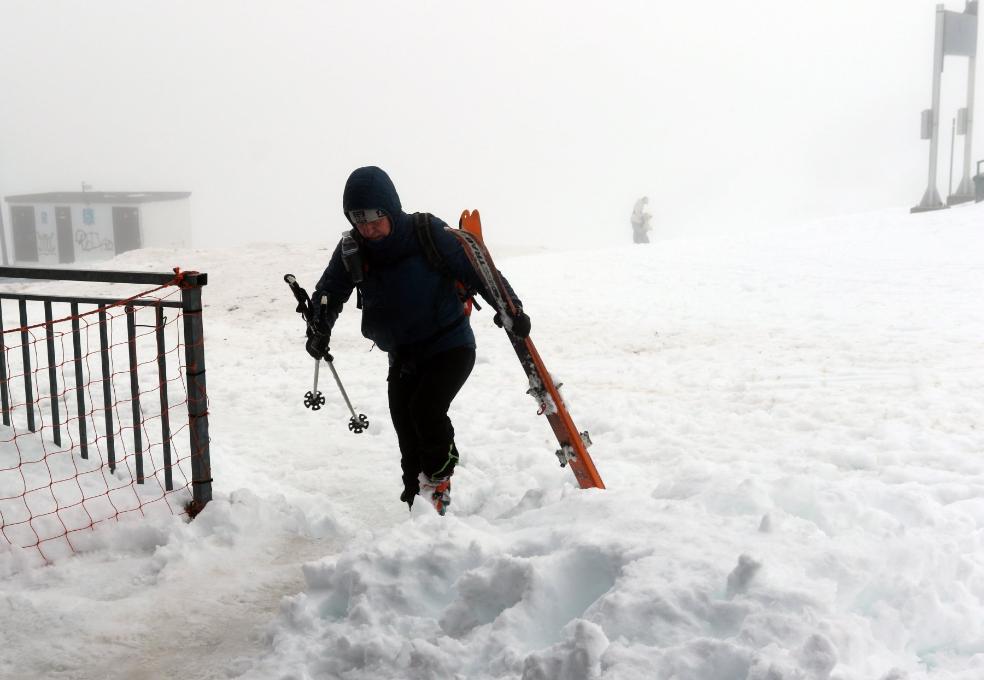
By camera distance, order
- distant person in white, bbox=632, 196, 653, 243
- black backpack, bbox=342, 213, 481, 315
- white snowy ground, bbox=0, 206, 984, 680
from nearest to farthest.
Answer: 1. white snowy ground, bbox=0, 206, 984, 680
2. black backpack, bbox=342, 213, 481, 315
3. distant person in white, bbox=632, 196, 653, 243

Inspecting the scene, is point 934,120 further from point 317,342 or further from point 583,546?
point 583,546

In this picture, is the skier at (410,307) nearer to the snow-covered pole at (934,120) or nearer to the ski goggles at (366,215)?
the ski goggles at (366,215)

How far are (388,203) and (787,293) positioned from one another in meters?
10.6

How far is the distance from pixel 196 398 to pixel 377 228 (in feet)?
4.61

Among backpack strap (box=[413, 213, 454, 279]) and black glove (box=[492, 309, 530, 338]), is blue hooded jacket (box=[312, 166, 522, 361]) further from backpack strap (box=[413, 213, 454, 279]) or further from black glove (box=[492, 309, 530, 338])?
black glove (box=[492, 309, 530, 338])

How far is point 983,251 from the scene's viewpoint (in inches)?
607

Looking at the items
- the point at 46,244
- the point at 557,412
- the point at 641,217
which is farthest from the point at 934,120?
the point at 46,244

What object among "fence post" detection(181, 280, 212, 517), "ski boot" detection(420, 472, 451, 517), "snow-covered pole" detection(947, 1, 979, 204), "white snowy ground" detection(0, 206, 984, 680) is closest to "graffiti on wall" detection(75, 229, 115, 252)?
"white snowy ground" detection(0, 206, 984, 680)

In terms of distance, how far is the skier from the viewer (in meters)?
4.30

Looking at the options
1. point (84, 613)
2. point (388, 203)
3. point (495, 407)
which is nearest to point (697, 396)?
point (495, 407)

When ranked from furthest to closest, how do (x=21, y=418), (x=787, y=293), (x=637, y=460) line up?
(x=787, y=293)
(x=21, y=418)
(x=637, y=460)

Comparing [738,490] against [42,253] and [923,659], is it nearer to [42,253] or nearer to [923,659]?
[923,659]

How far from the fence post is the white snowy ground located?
0.15 meters

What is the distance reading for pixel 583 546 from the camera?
337cm
